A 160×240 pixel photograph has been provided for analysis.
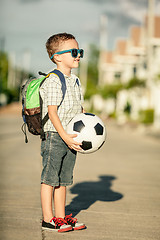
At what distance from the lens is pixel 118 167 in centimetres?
1085

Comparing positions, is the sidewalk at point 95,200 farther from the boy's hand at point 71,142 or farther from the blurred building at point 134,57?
the blurred building at point 134,57

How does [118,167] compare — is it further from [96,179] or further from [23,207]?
[23,207]

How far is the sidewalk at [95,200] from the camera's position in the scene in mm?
4816

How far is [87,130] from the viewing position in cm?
468

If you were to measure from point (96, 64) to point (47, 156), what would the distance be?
4611 inches

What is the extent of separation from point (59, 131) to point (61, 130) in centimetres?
2

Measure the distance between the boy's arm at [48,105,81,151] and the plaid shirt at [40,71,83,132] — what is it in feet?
0.24

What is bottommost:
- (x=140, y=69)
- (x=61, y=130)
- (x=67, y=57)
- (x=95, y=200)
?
(x=140, y=69)

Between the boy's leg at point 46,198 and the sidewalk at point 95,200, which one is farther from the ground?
the boy's leg at point 46,198

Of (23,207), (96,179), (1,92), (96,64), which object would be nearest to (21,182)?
(96,179)

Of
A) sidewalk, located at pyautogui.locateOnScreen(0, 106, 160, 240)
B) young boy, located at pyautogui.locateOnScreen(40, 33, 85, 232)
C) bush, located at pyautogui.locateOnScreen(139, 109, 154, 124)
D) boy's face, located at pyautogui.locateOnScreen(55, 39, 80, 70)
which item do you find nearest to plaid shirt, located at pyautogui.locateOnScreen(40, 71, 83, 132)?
young boy, located at pyautogui.locateOnScreen(40, 33, 85, 232)

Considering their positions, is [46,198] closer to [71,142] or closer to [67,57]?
[71,142]

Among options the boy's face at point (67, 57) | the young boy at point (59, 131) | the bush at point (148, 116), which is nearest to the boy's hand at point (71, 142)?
the young boy at point (59, 131)

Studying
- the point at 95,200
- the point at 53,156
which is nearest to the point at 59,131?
the point at 53,156
